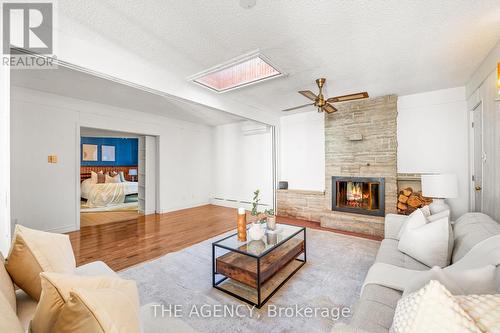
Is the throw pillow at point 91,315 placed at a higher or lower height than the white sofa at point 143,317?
higher

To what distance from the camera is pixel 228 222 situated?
4727mm

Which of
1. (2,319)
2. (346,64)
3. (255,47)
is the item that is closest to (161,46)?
(255,47)

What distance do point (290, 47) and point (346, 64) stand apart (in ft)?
3.00

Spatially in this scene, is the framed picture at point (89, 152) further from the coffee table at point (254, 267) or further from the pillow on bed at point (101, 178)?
the coffee table at point (254, 267)

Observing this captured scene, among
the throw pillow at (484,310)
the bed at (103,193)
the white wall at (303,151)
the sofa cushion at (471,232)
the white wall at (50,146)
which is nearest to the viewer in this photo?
the throw pillow at (484,310)

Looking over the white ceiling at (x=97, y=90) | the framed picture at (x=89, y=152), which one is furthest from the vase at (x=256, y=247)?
the framed picture at (x=89, y=152)

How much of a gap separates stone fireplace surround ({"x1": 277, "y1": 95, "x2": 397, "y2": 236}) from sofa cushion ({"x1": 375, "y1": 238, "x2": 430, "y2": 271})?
1902mm

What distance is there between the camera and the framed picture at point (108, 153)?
26.5ft

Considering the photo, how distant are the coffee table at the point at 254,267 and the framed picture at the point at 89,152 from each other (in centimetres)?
759

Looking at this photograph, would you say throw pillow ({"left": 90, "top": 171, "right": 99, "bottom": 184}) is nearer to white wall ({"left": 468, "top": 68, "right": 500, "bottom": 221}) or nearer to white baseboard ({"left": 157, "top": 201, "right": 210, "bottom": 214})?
white baseboard ({"left": 157, "top": 201, "right": 210, "bottom": 214})

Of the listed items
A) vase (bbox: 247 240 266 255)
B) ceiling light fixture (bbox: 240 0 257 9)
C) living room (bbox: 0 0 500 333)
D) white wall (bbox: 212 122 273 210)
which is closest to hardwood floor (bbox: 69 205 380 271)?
living room (bbox: 0 0 500 333)

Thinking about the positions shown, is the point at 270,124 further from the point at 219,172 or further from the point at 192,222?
the point at 192,222

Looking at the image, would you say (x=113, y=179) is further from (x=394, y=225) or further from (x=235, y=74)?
(x=394, y=225)

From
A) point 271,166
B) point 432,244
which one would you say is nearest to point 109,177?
point 271,166
